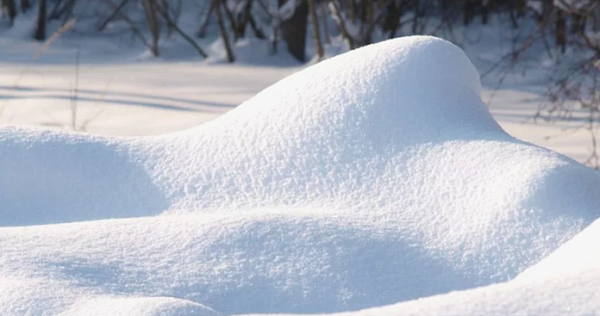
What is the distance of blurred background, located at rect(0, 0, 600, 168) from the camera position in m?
5.36

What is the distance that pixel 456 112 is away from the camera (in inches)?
69.2

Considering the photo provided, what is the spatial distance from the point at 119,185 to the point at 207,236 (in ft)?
1.04

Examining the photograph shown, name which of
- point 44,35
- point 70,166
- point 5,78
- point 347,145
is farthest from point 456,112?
point 44,35

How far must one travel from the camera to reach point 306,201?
1.59 m

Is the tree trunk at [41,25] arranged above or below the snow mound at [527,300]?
below

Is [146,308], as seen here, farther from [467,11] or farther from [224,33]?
[467,11]

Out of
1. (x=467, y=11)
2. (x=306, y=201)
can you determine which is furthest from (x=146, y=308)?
(x=467, y=11)

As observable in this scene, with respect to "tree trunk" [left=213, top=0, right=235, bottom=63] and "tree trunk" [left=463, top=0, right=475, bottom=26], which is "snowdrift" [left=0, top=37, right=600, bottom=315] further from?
"tree trunk" [left=463, top=0, right=475, bottom=26]

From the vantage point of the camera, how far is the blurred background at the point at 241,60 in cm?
536

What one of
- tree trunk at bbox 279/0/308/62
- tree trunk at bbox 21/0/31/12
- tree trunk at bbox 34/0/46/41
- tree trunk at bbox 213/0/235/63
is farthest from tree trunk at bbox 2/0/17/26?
tree trunk at bbox 279/0/308/62

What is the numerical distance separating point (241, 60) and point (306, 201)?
25.2 ft

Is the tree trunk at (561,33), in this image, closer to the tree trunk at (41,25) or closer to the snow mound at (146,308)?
the tree trunk at (41,25)

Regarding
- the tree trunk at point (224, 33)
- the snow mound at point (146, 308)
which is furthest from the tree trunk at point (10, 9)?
the snow mound at point (146, 308)

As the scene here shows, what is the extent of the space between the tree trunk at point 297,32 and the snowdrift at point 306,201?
24.7 feet
